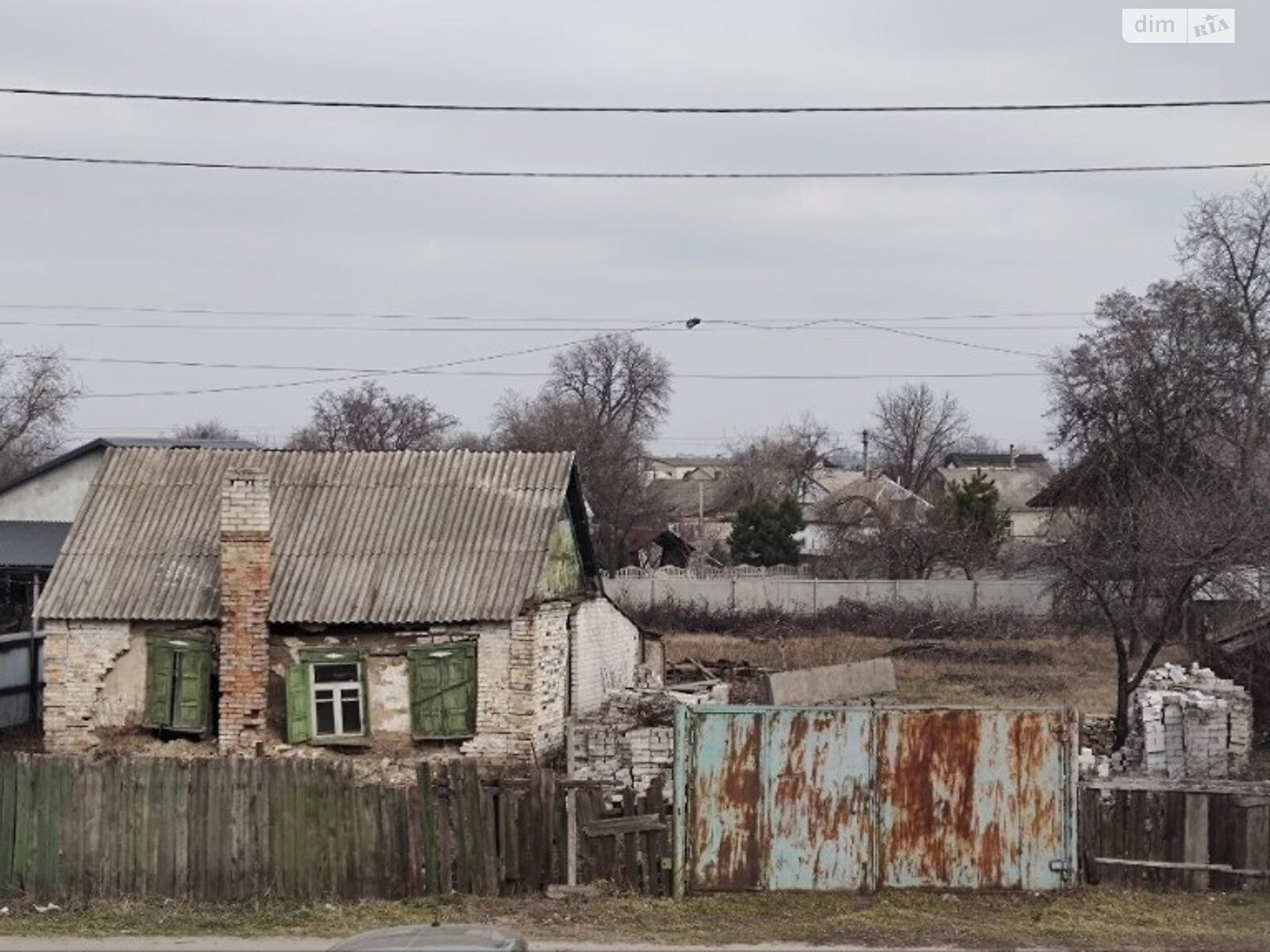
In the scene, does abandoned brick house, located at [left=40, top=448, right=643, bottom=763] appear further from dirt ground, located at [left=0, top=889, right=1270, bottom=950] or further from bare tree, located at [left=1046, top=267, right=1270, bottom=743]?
bare tree, located at [left=1046, top=267, right=1270, bottom=743]

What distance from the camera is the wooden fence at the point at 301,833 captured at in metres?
13.9

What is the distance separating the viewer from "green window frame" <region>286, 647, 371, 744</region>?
68.1 feet

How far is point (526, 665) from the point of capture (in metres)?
20.8

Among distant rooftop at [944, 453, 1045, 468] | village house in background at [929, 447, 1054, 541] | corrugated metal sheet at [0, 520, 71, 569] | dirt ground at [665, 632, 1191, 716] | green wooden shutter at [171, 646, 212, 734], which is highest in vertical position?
distant rooftop at [944, 453, 1045, 468]

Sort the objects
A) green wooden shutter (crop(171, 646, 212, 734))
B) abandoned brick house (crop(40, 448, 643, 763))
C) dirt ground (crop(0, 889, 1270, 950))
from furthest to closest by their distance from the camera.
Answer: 1. green wooden shutter (crop(171, 646, 212, 734))
2. abandoned brick house (crop(40, 448, 643, 763))
3. dirt ground (crop(0, 889, 1270, 950))

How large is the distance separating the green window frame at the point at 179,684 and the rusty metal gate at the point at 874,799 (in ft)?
30.5

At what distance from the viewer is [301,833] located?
14.0m

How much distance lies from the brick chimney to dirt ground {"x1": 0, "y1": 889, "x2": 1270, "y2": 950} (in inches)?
257

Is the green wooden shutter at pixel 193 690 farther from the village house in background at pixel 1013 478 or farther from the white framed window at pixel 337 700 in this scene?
the village house in background at pixel 1013 478

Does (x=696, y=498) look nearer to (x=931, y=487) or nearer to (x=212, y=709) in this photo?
(x=931, y=487)

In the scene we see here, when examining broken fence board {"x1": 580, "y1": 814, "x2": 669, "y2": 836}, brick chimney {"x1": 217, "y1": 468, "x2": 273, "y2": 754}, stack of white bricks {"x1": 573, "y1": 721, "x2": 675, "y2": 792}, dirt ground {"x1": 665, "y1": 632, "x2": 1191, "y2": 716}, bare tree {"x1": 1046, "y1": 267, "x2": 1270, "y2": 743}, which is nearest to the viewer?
broken fence board {"x1": 580, "y1": 814, "x2": 669, "y2": 836}

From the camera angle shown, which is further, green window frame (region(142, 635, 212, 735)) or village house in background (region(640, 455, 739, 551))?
village house in background (region(640, 455, 739, 551))

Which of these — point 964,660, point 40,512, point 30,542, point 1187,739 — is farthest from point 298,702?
point 964,660

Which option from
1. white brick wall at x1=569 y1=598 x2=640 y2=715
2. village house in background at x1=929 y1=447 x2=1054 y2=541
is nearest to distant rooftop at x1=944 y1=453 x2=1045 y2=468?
village house in background at x1=929 y1=447 x2=1054 y2=541
